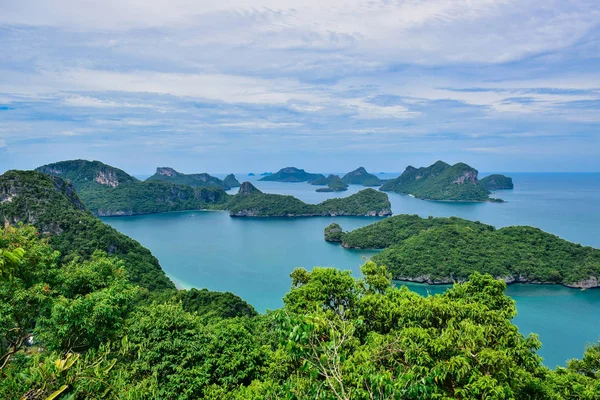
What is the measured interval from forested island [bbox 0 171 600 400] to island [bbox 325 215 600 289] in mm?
24349

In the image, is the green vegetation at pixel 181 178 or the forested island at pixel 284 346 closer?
the forested island at pixel 284 346

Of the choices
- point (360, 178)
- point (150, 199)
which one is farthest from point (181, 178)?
point (360, 178)

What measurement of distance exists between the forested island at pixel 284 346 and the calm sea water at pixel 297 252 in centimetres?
1823

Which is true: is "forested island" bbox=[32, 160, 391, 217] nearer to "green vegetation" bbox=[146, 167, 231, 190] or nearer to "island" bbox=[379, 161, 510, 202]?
"island" bbox=[379, 161, 510, 202]

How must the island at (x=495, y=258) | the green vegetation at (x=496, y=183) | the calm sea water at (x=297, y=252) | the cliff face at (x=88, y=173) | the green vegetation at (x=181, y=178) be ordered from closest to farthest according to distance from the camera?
1. the calm sea water at (x=297, y=252)
2. the island at (x=495, y=258)
3. the cliff face at (x=88, y=173)
4. the green vegetation at (x=496, y=183)
5. the green vegetation at (x=181, y=178)

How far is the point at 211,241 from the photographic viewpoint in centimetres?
5434

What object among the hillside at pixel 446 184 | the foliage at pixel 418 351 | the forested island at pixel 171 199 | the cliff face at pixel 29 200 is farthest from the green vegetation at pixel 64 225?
the hillside at pixel 446 184

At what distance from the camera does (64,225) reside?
29.9m

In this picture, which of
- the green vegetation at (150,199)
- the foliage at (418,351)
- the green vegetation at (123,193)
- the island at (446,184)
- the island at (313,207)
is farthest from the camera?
the island at (446,184)

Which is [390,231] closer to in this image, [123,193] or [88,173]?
[123,193]

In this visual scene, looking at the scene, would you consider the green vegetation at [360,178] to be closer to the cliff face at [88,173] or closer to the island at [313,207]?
the island at [313,207]

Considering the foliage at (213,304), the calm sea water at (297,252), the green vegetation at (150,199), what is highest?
the green vegetation at (150,199)

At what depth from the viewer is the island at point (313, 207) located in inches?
3123

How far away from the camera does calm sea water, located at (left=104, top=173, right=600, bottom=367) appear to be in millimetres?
25547
